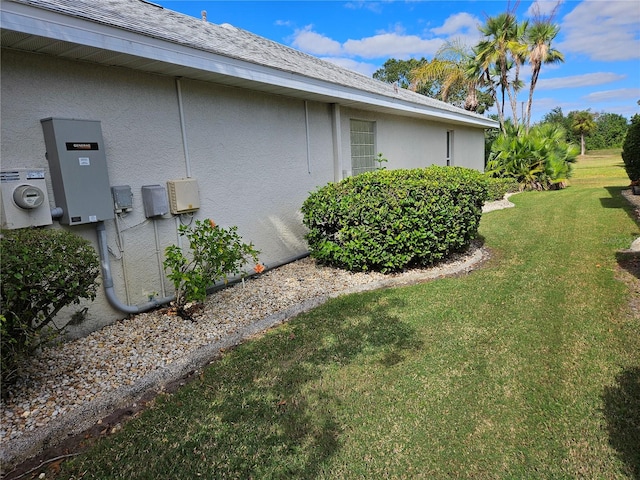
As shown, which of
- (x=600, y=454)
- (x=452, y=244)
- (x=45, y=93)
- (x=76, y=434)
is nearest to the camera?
(x=600, y=454)

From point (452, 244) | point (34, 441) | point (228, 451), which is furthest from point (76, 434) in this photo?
point (452, 244)

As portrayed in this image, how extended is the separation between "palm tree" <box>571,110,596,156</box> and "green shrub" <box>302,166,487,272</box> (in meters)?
54.8

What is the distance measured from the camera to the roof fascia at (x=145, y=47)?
9.93 ft

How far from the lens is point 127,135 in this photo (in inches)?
171

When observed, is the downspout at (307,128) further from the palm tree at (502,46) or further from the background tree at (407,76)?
the background tree at (407,76)

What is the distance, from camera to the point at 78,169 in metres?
3.76

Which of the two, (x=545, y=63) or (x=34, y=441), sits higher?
(x=545, y=63)

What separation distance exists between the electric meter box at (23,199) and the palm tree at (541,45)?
2347cm

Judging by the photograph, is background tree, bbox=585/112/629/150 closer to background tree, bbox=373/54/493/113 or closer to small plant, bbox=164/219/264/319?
background tree, bbox=373/54/493/113

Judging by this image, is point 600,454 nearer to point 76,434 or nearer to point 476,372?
A: point 476,372

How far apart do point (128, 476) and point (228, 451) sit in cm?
58

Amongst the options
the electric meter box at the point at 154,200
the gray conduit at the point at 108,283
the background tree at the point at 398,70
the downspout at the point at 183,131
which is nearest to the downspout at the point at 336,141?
the downspout at the point at 183,131

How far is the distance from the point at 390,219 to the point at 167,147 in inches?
123

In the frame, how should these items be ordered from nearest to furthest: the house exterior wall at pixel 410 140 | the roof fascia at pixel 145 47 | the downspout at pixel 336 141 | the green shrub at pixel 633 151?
1. the roof fascia at pixel 145 47
2. the downspout at pixel 336 141
3. the house exterior wall at pixel 410 140
4. the green shrub at pixel 633 151
